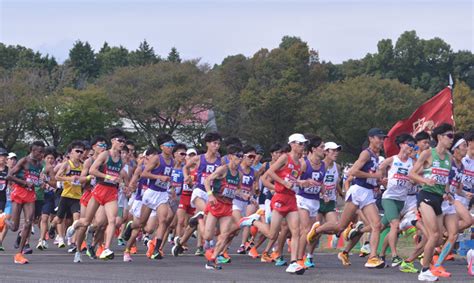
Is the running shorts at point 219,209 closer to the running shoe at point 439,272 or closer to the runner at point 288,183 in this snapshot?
the runner at point 288,183

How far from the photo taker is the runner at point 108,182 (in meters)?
16.5

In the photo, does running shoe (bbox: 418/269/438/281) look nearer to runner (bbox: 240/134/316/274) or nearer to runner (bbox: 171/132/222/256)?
runner (bbox: 240/134/316/274)

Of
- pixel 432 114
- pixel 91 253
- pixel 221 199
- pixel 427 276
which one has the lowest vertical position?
pixel 427 276

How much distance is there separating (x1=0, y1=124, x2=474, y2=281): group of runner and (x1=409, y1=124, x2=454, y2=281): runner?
1 cm

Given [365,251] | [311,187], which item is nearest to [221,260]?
[311,187]

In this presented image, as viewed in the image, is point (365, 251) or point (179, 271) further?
point (365, 251)

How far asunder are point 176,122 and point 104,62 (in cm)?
4697

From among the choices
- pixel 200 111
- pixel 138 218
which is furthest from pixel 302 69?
pixel 138 218

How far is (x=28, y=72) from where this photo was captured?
257 feet

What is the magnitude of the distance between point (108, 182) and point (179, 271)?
6.65ft

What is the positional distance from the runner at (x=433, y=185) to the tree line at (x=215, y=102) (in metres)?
59.0

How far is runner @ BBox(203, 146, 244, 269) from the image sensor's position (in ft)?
52.0

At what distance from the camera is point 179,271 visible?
15656 mm

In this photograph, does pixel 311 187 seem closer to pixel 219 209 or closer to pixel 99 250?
pixel 219 209
